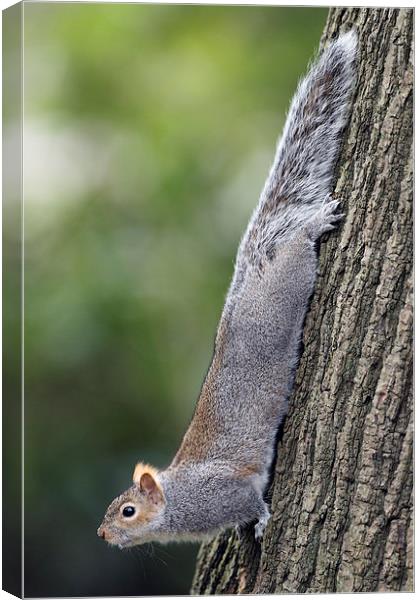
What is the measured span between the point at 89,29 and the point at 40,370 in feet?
4.82

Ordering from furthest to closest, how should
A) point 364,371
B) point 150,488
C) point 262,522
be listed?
point 150,488 → point 262,522 → point 364,371

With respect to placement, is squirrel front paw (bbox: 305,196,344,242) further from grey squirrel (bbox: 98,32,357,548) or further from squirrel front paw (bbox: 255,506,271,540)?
squirrel front paw (bbox: 255,506,271,540)

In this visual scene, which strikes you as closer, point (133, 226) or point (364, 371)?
point (364, 371)

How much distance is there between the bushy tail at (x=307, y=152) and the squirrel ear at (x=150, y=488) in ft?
3.02

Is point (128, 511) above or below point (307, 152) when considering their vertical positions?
below

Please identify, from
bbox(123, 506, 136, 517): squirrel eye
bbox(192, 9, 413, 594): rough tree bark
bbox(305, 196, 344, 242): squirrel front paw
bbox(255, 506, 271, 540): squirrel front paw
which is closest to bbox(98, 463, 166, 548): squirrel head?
bbox(123, 506, 136, 517): squirrel eye

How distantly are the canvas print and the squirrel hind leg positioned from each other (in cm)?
1

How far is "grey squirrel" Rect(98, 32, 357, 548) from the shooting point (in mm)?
3268

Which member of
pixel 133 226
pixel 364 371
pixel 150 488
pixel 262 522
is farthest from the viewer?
pixel 133 226

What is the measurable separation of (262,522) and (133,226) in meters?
1.82

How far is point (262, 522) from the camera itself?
3.33m

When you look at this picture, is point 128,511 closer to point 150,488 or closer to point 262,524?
point 150,488

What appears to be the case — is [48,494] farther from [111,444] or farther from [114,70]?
[114,70]

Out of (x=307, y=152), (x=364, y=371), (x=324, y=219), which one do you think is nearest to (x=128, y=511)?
(x=364, y=371)
